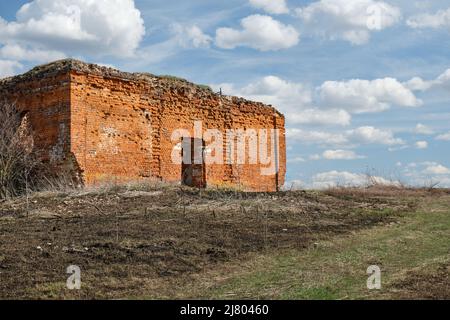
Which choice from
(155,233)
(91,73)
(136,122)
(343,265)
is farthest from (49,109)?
(343,265)

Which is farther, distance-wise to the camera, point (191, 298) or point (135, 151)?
point (135, 151)

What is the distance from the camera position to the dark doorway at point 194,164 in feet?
66.1

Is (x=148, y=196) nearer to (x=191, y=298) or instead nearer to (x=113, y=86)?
(x=113, y=86)

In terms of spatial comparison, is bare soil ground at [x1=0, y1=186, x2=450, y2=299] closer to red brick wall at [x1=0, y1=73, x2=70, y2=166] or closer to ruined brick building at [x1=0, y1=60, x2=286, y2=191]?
ruined brick building at [x1=0, y1=60, x2=286, y2=191]

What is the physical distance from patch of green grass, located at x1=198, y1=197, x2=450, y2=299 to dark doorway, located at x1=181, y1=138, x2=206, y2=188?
9.30 m

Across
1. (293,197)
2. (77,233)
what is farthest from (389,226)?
(77,233)

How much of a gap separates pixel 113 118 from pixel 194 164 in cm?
430

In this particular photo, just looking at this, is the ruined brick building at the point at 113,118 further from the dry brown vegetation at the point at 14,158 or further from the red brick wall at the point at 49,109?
the dry brown vegetation at the point at 14,158

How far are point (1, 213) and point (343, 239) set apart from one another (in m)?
7.79

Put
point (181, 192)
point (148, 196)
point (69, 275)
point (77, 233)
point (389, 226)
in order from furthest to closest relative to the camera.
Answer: point (181, 192) → point (148, 196) → point (389, 226) → point (77, 233) → point (69, 275)

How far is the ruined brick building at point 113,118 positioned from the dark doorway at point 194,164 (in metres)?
0.04

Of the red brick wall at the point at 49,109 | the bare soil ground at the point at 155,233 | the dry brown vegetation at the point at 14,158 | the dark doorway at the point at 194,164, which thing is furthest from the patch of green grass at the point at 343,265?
the dry brown vegetation at the point at 14,158
